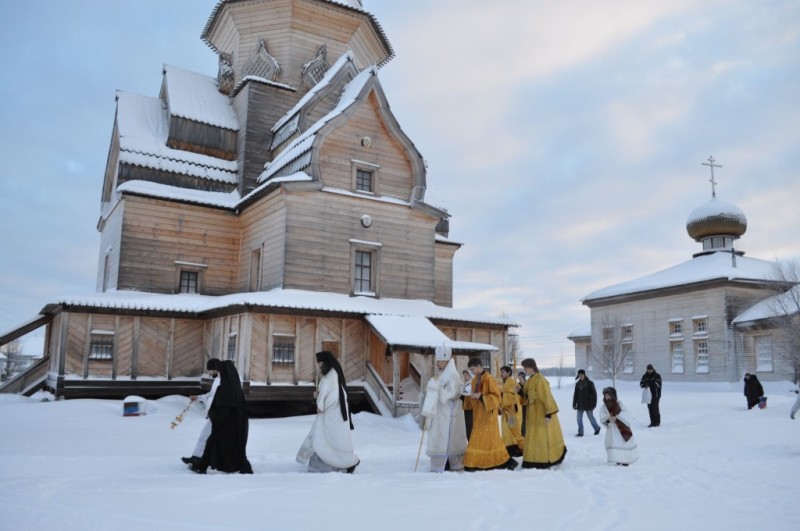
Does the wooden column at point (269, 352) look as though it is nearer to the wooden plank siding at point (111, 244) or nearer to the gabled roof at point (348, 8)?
the wooden plank siding at point (111, 244)

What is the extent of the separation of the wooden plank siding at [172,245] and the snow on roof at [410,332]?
7.20m

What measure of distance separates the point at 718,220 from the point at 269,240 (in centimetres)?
2640

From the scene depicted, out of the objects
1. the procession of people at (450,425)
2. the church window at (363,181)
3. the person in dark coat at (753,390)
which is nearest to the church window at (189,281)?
the church window at (363,181)

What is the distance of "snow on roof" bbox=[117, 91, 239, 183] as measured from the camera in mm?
24203

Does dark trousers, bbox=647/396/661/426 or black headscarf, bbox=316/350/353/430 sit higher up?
black headscarf, bbox=316/350/353/430

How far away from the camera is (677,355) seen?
34281 millimetres

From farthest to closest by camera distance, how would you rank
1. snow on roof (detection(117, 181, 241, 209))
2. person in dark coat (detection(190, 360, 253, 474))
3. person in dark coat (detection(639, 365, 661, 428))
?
snow on roof (detection(117, 181, 241, 209)), person in dark coat (detection(639, 365, 661, 428)), person in dark coat (detection(190, 360, 253, 474))

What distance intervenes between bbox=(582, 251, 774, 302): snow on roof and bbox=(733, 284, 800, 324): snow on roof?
1.61 meters

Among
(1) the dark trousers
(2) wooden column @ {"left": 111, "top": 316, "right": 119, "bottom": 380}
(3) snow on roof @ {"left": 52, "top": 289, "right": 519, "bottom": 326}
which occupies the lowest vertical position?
(1) the dark trousers

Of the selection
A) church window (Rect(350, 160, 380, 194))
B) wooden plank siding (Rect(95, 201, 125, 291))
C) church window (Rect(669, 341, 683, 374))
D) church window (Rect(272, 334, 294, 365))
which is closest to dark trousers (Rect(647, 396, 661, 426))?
church window (Rect(272, 334, 294, 365))

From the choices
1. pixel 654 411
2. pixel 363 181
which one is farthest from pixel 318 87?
pixel 654 411

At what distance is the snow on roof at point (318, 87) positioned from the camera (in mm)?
24328

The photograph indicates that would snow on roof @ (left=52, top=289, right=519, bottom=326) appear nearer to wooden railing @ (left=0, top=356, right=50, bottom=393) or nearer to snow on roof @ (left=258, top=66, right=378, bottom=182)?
wooden railing @ (left=0, top=356, right=50, bottom=393)

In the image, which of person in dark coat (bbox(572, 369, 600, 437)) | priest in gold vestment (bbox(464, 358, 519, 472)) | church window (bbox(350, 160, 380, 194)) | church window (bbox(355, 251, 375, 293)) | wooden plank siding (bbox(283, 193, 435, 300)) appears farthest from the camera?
church window (bbox(350, 160, 380, 194))
